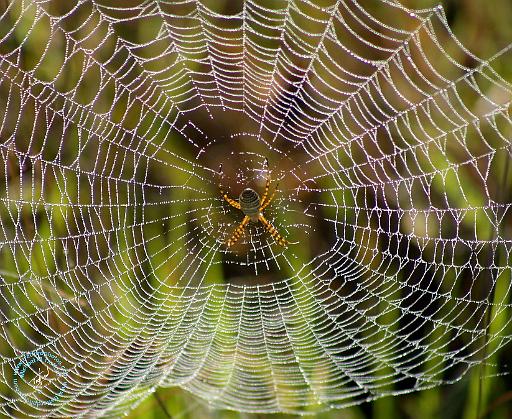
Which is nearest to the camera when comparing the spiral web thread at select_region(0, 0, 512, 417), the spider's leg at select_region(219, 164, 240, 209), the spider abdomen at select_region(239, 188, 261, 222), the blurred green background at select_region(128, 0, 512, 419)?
the blurred green background at select_region(128, 0, 512, 419)

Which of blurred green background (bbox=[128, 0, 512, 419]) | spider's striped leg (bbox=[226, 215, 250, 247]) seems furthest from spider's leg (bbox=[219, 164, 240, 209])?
blurred green background (bbox=[128, 0, 512, 419])

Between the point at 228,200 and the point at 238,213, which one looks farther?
the point at 238,213

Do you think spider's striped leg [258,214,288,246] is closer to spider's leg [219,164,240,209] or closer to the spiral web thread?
the spiral web thread

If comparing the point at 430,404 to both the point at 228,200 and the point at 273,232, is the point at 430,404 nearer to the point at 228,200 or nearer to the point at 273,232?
the point at 273,232

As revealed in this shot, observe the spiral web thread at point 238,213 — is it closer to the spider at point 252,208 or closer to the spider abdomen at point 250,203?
the spider at point 252,208

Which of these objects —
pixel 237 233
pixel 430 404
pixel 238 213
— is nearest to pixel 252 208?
pixel 237 233
